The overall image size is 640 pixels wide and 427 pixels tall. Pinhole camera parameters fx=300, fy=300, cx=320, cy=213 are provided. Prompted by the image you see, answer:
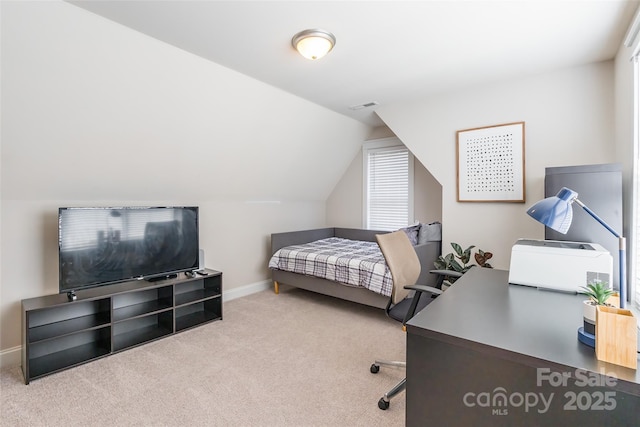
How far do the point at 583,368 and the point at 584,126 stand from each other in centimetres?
280

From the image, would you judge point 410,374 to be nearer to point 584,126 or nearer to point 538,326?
point 538,326

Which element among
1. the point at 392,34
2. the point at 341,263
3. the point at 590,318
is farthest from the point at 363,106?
the point at 590,318

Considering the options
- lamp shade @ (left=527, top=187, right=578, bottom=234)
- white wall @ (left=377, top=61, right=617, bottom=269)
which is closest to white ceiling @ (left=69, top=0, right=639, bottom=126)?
white wall @ (left=377, top=61, right=617, bottom=269)

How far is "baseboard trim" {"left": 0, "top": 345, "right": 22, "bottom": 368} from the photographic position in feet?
7.47

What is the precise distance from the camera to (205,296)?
3.16 metres

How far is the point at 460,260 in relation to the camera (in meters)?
3.35

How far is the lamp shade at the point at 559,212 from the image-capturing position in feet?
3.98

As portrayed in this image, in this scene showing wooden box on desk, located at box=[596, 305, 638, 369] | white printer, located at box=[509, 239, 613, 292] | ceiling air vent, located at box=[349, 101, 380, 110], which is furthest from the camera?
ceiling air vent, located at box=[349, 101, 380, 110]

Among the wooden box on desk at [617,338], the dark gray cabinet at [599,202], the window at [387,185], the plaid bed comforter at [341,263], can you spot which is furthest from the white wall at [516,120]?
the wooden box on desk at [617,338]

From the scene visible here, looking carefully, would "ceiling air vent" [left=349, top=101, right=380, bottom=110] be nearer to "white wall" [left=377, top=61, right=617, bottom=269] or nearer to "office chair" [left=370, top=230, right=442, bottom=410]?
"white wall" [left=377, top=61, right=617, bottom=269]

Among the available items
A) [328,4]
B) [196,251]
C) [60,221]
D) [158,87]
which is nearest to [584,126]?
[328,4]

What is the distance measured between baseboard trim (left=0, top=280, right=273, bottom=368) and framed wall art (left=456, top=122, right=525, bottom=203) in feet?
9.21

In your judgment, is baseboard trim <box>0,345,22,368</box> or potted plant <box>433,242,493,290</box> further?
potted plant <box>433,242,493,290</box>

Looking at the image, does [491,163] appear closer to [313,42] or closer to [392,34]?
[392,34]
